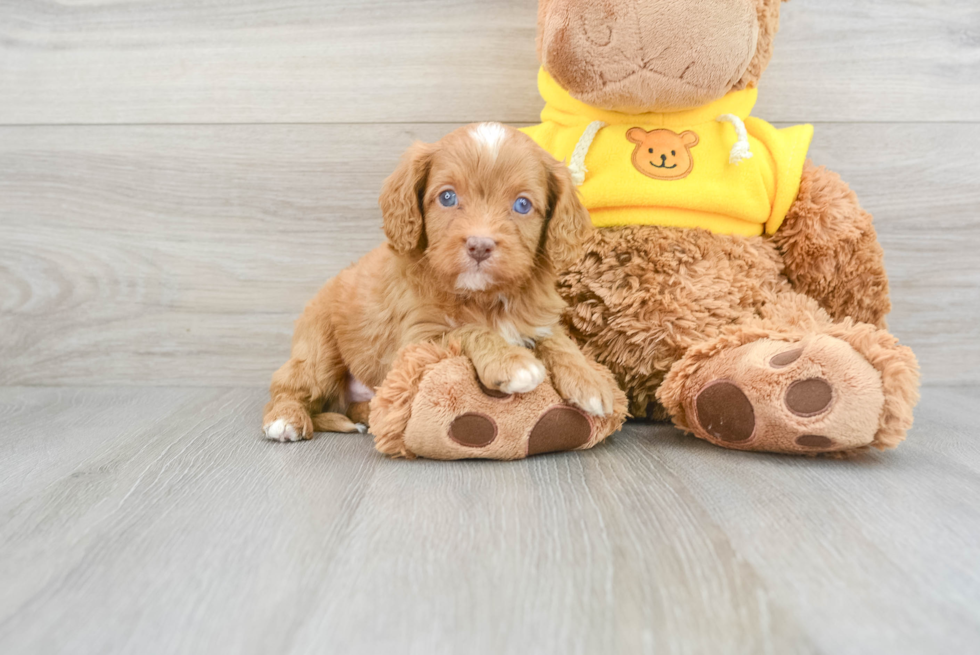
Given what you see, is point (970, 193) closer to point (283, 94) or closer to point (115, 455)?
point (283, 94)

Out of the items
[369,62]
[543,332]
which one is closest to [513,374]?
[543,332]

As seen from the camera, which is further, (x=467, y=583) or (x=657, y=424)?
(x=657, y=424)

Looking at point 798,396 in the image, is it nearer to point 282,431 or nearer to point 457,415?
point 457,415

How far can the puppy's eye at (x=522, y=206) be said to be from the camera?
141 cm

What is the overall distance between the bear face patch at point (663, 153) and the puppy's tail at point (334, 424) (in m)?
0.95

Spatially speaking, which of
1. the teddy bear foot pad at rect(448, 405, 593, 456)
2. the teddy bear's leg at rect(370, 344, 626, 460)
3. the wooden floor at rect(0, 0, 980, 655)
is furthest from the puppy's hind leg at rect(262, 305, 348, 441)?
the teddy bear foot pad at rect(448, 405, 593, 456)

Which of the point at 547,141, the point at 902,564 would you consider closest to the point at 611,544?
the point at 902,564

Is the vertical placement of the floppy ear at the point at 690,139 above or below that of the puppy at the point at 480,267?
above

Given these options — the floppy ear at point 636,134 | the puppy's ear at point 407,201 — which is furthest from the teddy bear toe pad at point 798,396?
the puppy's ear at point 407,201

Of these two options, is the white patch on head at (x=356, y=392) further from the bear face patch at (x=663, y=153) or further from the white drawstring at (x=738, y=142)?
the white drawstring at (x=738, y=142)

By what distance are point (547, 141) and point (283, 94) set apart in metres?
0.92

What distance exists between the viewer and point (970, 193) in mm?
2133

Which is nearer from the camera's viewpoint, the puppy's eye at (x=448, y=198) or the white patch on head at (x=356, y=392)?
the puppy's eye at (x=448, y=198)

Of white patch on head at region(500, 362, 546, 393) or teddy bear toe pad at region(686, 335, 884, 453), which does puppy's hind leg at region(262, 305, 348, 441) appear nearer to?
white patch on head at region(500, 362, 546, 393)
